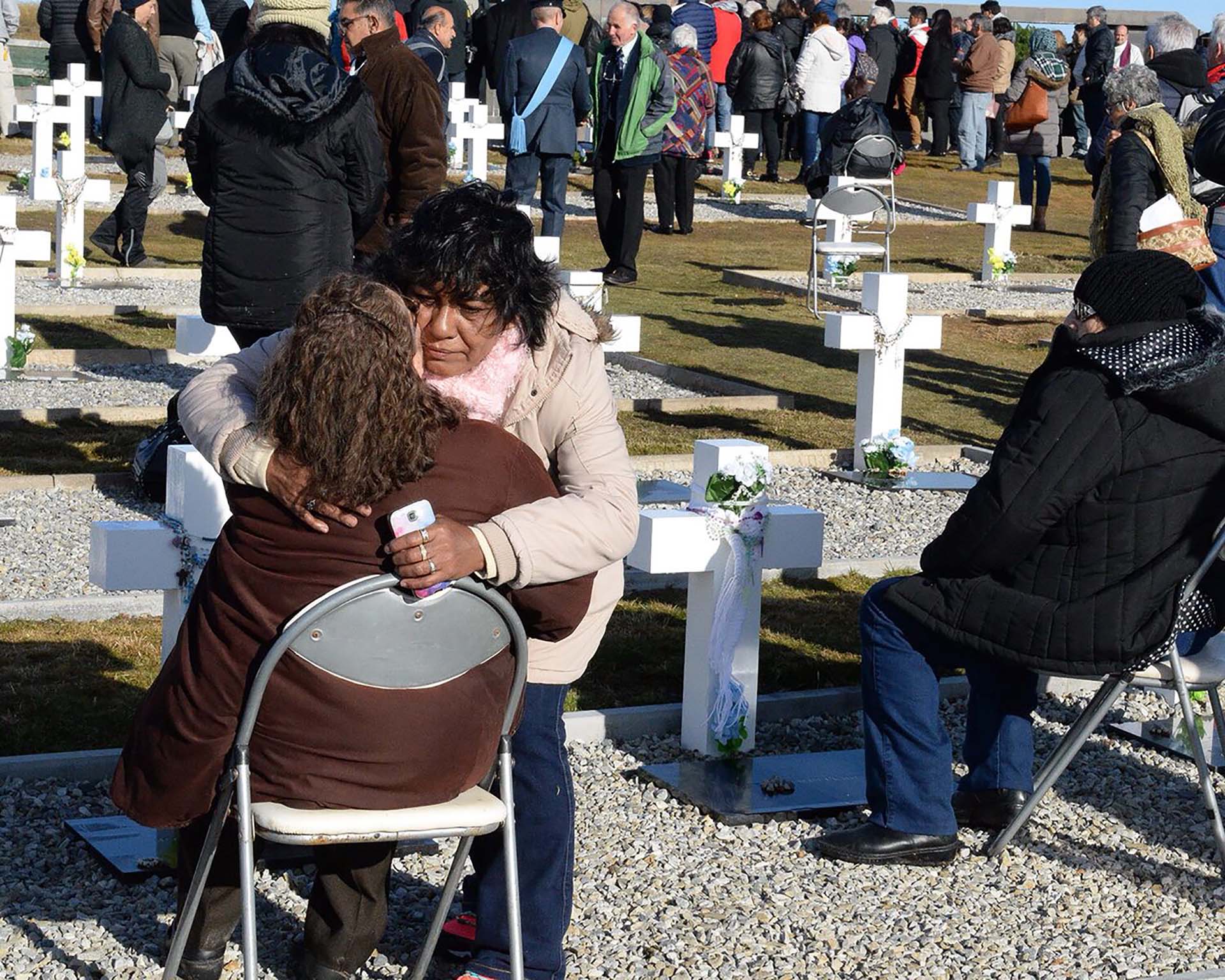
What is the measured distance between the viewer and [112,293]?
40.0 ft

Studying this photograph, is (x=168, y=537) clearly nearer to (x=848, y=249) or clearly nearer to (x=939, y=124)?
(x=848, y=249)

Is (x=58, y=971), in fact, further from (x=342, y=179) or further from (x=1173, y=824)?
(x=342, y=179)

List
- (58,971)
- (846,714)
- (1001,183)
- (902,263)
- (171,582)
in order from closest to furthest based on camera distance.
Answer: (58,971) → (171,582) → (846,714) → (1001,183) → (902,263)

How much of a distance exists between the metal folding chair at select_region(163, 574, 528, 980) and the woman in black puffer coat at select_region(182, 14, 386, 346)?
3570 millimetres

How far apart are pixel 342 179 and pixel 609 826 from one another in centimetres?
295

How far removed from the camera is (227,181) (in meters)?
6.54

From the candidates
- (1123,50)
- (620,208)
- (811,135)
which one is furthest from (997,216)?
(1123,50)

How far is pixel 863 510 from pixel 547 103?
19.5ft

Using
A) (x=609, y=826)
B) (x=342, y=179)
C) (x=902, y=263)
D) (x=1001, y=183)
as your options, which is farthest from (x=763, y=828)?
(x=902, y=263)

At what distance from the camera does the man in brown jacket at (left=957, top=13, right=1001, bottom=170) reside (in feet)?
71.7

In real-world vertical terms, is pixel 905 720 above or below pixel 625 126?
below

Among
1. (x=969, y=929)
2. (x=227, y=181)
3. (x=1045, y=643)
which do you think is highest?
(x=227, y=181)

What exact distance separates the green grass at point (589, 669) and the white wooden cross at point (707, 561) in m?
0.43

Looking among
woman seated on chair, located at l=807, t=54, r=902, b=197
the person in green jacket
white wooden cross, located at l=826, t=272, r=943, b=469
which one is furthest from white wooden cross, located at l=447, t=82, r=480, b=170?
white wooden cross, located at l=826, t=272, r=943, b=469
